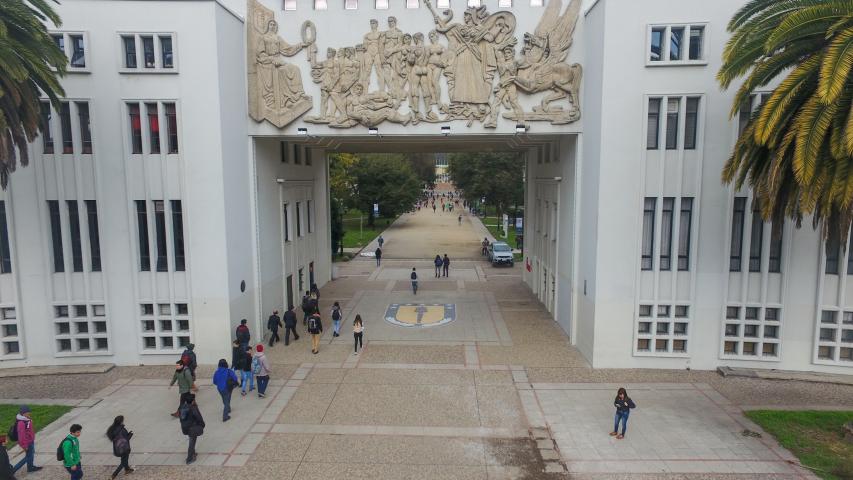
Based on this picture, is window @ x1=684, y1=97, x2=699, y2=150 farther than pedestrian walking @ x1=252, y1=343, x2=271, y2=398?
Yes

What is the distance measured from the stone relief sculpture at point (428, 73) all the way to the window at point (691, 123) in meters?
3.27

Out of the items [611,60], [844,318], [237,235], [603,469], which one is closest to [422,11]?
[611,60]

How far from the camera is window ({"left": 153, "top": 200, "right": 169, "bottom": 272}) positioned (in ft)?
53.1

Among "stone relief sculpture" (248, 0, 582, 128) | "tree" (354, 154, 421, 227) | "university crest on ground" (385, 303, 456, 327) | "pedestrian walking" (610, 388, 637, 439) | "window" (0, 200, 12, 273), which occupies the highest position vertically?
"stone relief sculpture" (248, 0, 582, 128)

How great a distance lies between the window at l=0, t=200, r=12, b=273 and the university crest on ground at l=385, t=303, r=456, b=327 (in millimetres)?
12446

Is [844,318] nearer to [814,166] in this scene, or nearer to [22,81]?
[814,166]

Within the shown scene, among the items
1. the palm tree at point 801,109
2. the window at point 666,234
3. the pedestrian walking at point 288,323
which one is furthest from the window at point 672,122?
the pedestrian walking at point 288,323

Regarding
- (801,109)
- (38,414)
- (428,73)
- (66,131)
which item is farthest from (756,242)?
(66,131)

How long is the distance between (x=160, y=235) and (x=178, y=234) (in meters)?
0.56

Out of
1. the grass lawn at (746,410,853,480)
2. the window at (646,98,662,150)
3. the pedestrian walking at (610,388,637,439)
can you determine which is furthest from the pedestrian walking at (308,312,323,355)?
the grass lawn at (746,410,853,480)

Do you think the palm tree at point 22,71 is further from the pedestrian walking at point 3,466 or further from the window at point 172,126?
the pedestrian walking at point 3,466

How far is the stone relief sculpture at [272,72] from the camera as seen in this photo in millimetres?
17422

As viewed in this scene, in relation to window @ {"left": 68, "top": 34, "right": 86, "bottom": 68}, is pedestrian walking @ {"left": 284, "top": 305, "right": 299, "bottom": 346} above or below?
below

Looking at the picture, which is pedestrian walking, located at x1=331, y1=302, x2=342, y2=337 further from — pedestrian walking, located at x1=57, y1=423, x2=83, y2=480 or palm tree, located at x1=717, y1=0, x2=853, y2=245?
palm tree, located at x1=717, y1=0, x2=853, y2=245
